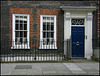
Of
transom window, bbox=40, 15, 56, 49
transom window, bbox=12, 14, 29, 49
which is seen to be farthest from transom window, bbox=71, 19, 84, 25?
transom window, bbox=12, 14, 29, 49

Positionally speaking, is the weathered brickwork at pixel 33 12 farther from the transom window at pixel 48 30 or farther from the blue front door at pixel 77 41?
the blue front door at pixel 77 41

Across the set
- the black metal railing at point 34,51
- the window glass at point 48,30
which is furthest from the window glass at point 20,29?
the window glass at point 48,30

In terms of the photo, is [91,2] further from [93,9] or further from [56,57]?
[56,57]

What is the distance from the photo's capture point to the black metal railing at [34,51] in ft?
35.2

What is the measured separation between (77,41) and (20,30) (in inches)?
163

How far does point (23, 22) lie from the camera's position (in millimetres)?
10938

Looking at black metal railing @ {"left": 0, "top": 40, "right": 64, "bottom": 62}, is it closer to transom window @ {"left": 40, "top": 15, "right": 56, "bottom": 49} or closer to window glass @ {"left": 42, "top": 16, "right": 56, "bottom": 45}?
transom window @ {"left": 40, "top": 15, "right": 56, "bottom": 49}

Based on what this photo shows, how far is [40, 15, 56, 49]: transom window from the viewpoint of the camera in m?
11.0

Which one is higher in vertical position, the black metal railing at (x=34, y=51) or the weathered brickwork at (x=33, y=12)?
the weathered brickwork at (x=33, y=12)

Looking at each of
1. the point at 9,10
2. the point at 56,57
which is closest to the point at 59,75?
the point at 56,57

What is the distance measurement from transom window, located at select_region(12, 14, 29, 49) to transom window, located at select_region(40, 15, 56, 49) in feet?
3.72

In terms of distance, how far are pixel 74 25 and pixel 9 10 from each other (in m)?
4.70

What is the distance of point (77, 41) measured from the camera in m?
11.1

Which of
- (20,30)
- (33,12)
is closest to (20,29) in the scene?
(20,30)
